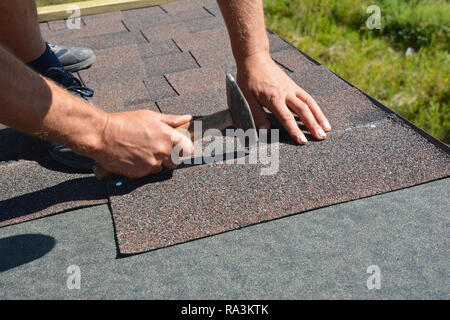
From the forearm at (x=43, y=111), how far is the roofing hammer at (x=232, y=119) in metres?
0.19

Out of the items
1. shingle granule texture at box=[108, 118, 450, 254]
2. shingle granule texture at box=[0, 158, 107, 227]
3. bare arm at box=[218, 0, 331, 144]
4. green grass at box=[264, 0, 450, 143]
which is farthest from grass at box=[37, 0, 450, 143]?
shingle granule texture at box=[0, 158, 107, 227]

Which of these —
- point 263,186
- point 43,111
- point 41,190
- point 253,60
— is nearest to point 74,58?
point 41,190

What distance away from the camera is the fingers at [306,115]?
185 cm

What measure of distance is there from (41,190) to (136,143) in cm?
50

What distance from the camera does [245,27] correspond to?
76.3 inches

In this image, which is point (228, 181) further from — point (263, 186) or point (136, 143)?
point (136, 143)

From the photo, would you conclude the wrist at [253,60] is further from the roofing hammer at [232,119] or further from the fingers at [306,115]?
the roofing hammer at [232,119]

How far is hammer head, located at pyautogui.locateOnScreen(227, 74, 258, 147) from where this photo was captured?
1.57 metres

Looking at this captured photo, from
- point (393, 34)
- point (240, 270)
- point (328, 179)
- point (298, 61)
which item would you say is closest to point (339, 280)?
point (240, 270)

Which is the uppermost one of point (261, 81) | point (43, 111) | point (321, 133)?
point (43, 111)

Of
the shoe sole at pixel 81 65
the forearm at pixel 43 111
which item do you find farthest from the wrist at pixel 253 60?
the shoe sole at pixel 81 65

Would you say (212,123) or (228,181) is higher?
(212,123)

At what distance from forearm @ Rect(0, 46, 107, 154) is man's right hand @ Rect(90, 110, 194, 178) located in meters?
0.04

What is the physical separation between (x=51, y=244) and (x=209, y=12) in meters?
2.58
